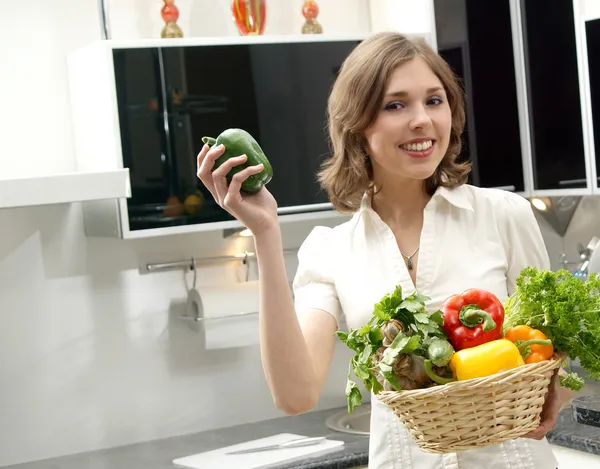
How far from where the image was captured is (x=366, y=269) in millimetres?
1927

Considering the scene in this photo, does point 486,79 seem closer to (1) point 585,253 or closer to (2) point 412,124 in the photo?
(1) point 585,253

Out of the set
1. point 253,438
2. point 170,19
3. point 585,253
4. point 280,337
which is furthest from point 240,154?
point 585,253

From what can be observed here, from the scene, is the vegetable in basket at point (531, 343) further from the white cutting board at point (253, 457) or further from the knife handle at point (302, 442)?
the knife handle at point (302, 442)

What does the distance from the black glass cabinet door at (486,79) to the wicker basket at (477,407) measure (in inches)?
82.7

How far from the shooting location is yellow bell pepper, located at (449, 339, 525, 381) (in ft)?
4.63

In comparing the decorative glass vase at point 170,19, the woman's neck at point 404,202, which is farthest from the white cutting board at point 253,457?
the decorative glass vase at point 170,19

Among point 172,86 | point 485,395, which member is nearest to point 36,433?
point 172,86

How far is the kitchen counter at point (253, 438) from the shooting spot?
9.21 ft

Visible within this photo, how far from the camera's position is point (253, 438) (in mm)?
3322

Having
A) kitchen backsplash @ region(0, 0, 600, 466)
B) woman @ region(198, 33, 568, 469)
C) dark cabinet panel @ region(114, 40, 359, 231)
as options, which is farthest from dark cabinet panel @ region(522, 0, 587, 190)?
woman @ region(198, 33, 568, 469)

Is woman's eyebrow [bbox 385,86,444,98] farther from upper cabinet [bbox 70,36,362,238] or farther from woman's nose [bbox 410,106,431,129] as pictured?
upper cabinet [bbox 70,36,362,238]

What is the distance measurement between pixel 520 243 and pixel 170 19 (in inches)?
67.5

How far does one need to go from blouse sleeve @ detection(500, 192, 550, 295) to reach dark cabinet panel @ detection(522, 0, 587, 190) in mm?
1524

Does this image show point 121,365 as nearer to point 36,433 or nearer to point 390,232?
point 36,433
